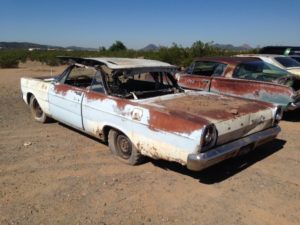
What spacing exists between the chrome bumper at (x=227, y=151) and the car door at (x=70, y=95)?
2332 mm

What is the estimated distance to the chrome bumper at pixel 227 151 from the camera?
3.79 metres

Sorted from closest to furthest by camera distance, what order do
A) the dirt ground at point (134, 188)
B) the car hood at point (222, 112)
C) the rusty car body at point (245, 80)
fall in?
the dirt ground at point (134, 188) < the car hood at point (222, 112) < the rusty car body at point (245, 80)

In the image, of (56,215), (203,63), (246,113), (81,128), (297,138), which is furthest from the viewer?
(203,63)

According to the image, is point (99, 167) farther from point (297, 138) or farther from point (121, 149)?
point (297, 138)

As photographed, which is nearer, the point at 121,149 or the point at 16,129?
the point at 121,149

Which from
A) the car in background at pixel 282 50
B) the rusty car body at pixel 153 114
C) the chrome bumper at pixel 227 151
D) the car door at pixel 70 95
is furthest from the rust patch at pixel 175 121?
the car in background at pixel 282 50

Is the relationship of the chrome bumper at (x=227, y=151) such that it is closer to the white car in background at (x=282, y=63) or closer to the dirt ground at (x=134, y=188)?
the dirt ground at (x=134, y=188)

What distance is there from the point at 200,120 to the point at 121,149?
5.07ft

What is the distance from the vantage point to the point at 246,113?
445 cm

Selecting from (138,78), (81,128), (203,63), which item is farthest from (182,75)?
(81,128)

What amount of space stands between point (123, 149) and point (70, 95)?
141 cm

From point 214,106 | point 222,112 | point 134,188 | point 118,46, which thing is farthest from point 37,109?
point 118,46

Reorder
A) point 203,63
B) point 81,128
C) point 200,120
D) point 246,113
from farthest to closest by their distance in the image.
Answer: point 203,63 → point 81,128 → point 246,113 → point 200,120

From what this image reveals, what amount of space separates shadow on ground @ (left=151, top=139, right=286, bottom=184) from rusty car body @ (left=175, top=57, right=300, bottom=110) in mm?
1727
